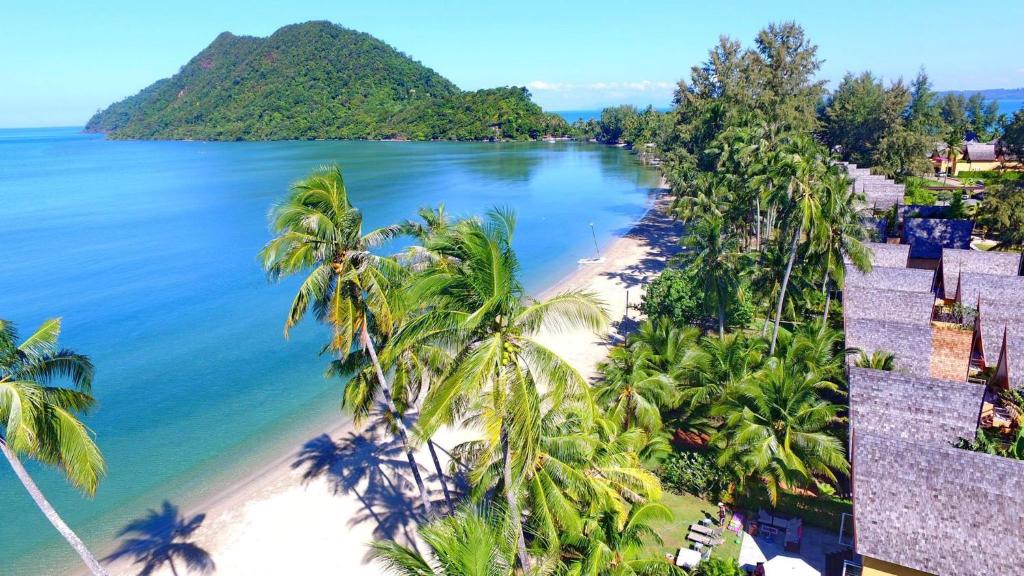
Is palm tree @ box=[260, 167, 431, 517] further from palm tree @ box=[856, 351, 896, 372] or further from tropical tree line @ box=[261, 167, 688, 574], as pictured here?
palm tree @ box=[856, 351, 896, 372]

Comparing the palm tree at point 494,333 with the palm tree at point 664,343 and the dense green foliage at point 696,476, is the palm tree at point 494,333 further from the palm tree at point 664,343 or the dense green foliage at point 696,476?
the palm tree at point 664,343

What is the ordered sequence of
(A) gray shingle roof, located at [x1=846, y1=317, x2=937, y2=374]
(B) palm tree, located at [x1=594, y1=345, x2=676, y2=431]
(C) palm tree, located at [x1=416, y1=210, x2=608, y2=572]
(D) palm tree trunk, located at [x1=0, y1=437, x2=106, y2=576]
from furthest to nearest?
(A) gray shingle roof, located at [x1=846, y1=317, x2=937, y2=374] < (B) palm tree, located at [x1=594, y1=345, x2=676, y2=431] < (D) palm tree trunk, located at [x1=0, y1=437, x2=106, y2=576] < (C) palm tree, located at [x1=416, y1=210, x2=608, y2=572]

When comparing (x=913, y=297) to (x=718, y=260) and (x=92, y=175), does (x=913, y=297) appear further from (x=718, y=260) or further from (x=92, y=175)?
(x=92, y=175)

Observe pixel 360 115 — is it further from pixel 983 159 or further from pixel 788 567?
pixel 788 567

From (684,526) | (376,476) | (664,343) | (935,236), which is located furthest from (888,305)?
(376,476)

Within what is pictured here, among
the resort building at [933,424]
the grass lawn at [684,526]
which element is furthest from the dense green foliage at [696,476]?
the resort building at [933,424]

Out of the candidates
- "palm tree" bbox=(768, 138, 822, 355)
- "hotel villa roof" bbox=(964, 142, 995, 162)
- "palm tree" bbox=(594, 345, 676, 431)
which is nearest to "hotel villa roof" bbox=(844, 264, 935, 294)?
"palm tree" bbox=(768, 138, 822, 355)

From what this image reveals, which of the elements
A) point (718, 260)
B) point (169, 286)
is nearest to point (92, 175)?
point (169, 286)

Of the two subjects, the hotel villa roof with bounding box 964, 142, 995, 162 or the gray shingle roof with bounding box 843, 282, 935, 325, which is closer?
the gray shingle roof with bounding box 843, 282, 935, 325
